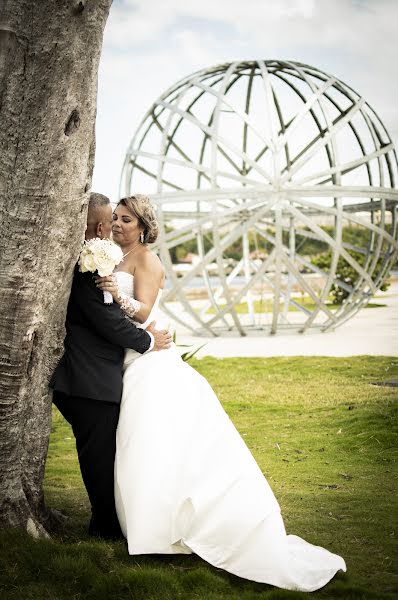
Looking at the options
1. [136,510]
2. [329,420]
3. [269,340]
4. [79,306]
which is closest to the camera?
[136,510]

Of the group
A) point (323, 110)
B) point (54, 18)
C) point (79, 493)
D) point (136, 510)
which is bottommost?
point (79, 493)

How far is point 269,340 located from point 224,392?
4.46 m

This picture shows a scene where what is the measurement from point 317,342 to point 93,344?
908 centimetres

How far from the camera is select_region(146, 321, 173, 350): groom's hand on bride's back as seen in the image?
4.11m

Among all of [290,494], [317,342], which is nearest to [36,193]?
[290,494]

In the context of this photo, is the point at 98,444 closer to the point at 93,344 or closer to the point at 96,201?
the point at 93,344

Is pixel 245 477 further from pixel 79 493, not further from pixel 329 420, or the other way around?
pixel 329 420

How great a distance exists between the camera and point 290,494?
5.03 meters

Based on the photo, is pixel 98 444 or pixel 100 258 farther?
pixel 98 444

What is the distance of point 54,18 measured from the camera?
3373 millimetres

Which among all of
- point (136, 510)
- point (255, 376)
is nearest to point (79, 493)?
point (136, 510)

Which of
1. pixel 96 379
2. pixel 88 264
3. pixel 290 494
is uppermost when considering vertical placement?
pixel 88 264

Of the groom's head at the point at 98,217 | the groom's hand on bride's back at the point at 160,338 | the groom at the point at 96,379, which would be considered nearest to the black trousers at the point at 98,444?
the groom at the point at 96,379

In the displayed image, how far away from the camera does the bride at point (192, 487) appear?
3.53m
